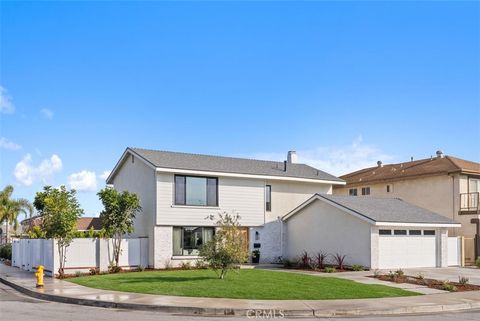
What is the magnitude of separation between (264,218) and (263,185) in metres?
1.97

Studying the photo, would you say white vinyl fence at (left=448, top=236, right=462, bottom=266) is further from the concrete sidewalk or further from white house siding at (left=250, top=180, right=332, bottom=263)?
the concrete sidewalk

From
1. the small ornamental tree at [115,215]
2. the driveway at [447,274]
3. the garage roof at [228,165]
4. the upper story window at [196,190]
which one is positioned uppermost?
the garage roof at [228,165]

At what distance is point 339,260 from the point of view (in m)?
27.8

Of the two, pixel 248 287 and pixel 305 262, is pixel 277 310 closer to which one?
pixel 248 287

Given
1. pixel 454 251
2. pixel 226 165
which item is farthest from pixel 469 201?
pixel 226 165

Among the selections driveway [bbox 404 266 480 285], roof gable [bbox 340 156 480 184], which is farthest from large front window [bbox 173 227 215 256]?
roof gable [bbox 340 156 480 184]

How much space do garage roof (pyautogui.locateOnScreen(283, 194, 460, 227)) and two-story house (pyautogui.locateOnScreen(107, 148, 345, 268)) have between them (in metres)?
1.92

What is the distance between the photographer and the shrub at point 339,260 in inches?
1080

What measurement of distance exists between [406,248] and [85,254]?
16.5 metres

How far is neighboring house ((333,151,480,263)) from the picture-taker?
33.4 m

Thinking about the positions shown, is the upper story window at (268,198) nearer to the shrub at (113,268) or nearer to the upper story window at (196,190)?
the upper story window at (196,190)

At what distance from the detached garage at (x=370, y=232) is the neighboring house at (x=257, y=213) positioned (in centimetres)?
5
